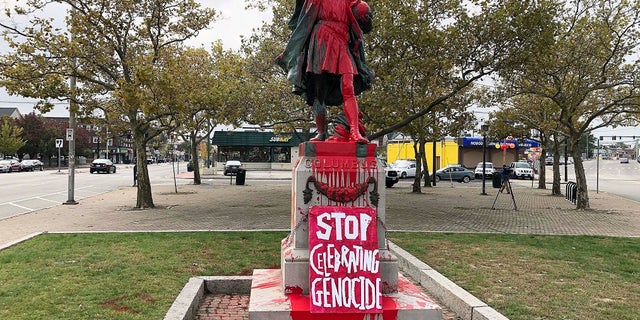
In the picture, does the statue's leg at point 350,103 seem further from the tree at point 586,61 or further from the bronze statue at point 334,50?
the tree at point 586,61

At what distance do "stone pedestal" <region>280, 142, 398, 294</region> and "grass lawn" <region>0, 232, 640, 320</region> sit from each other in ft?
4.75

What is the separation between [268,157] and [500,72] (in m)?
44.9

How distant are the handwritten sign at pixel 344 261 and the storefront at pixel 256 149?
162 ft

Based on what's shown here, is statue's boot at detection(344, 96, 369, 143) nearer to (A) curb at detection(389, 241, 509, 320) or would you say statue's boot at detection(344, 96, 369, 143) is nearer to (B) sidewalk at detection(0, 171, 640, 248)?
(A) curb at detection(389, 241, 509, 320)

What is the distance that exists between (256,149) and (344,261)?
2079 inches

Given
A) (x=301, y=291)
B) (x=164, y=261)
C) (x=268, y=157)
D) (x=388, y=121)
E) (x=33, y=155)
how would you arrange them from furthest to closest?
(x=33, y=155), (x=268, y=157), (x=388, y=121), (x=164, y=261), (x=301, y=291)

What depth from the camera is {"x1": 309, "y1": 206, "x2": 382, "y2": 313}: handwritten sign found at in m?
4.38

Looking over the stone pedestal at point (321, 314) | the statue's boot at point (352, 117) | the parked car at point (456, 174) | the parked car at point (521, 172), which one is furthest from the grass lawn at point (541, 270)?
the parked car at point (521, 172)

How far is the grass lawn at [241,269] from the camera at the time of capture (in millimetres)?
5230

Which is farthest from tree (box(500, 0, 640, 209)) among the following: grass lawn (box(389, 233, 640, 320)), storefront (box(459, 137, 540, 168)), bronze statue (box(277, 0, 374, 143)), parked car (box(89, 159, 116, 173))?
parked car (box(89, 159, 116, 173))

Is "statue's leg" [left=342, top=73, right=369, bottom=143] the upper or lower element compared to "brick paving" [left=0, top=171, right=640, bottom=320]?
upper

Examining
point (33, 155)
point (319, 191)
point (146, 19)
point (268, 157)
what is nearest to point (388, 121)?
point (146, 19)

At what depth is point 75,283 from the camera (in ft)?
19.8

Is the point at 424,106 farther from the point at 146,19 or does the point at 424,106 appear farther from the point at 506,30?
the point at 146,19
